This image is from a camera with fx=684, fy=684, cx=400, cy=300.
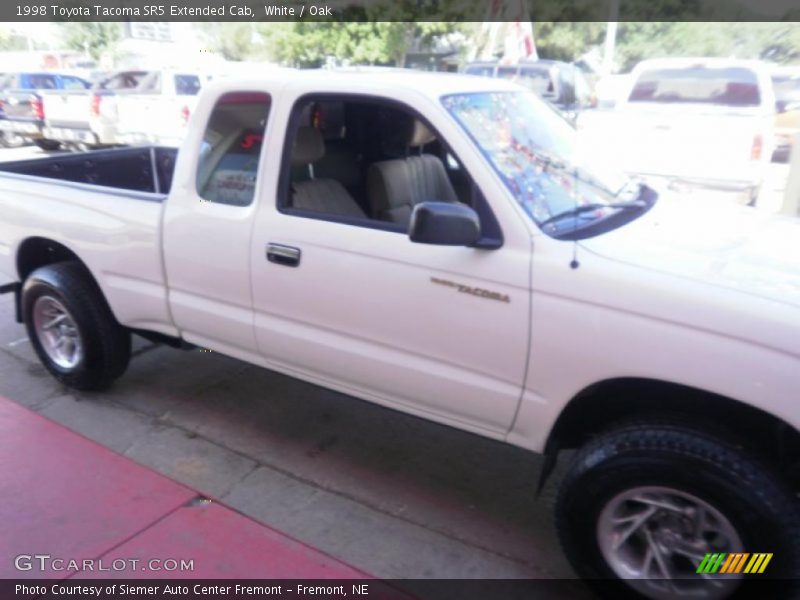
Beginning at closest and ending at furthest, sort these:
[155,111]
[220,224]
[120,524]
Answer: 1. [120,524]
2. [220,224]
3. [155,111]

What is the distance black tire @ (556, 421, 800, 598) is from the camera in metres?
2.16

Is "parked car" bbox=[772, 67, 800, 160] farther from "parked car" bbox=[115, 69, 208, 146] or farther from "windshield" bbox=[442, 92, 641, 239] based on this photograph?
"windshield" bbox=[442, 92, 641, 239]

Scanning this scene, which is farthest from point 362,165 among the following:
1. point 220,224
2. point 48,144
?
→ point 48,144

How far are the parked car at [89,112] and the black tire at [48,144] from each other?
837mm

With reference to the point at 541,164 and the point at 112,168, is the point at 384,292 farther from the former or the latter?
the point at 112,168

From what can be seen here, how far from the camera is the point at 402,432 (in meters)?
3.84

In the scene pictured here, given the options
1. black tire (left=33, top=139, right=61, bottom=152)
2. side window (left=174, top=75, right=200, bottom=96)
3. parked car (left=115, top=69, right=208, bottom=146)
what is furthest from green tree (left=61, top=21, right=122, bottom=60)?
parked car (left=115, top=69, right=208, bottom=146)

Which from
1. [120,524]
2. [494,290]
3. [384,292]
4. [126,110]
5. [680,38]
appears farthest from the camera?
[126,110]

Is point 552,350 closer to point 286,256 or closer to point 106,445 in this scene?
point 286,256

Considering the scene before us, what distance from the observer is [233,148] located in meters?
3.36

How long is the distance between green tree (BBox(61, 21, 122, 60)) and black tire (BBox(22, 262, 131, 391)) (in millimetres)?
25758

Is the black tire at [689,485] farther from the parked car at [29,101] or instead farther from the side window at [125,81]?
the parked car at [29,101]

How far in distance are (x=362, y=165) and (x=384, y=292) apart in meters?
1.26

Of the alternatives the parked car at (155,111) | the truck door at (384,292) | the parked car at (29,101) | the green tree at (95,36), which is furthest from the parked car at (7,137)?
the truck door at (384,292)
